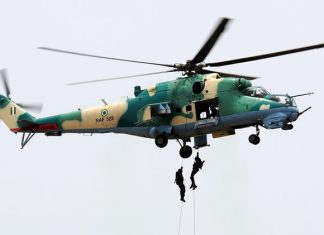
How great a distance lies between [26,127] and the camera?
127 feet

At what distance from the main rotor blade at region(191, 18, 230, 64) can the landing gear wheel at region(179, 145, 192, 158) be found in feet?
11.6

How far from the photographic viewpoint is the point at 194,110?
34062 millimetres

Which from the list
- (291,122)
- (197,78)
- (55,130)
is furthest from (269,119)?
(55,130)

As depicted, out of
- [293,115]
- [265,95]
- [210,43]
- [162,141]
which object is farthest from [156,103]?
[293,115]

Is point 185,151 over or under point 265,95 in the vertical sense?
under

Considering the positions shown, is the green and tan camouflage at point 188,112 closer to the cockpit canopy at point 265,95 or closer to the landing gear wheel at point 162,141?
the cockpit canopy at point 265,95

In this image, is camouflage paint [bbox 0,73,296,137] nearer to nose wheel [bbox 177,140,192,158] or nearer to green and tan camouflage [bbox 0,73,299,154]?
green and tan camouflage [bbox 0,73,299,154]

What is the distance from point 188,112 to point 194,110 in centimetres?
29

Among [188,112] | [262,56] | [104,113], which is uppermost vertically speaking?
[262,56]

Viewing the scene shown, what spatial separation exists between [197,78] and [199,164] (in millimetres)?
3601

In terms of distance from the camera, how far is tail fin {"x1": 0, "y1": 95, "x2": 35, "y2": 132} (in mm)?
39000

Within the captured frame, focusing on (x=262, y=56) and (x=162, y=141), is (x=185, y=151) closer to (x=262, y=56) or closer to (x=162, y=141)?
(x=162, y=141)

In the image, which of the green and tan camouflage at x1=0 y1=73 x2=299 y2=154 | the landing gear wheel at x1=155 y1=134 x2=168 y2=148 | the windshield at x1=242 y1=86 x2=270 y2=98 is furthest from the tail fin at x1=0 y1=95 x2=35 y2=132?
the windshield at x1=242 y1=86 x2=270 y2=98

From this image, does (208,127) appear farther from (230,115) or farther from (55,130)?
(55,130)
